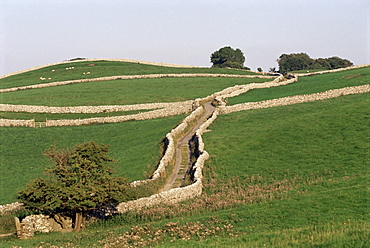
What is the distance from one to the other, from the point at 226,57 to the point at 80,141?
13557cm

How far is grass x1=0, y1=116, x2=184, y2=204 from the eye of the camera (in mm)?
50812

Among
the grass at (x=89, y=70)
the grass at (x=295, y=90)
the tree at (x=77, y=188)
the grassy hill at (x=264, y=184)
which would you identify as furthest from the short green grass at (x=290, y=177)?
the grass at (x=89, y=70)

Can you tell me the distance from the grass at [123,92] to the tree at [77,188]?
5042cm

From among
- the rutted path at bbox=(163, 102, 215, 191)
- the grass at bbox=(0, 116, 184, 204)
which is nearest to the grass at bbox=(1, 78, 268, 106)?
the grass at bbox=(0, 116, 184, 204)

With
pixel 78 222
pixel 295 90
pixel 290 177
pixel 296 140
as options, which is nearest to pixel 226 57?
pixel 295 90

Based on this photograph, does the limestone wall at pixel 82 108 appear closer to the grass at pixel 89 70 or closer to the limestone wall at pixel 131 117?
the limestone wall at pixel 131 117

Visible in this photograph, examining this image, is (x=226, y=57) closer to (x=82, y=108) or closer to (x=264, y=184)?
(x=82, y=108)

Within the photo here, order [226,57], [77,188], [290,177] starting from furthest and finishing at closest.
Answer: [226,57]
[290,177]
[77,188]

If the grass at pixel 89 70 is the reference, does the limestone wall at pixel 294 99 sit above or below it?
below

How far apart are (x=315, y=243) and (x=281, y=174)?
1851 centimetres

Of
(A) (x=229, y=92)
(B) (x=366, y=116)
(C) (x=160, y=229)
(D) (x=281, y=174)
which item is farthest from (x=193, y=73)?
(C) (x=160, y=229)

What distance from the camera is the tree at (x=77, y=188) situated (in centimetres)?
3501

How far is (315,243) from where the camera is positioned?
25703 mm

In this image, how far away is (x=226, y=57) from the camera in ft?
635
